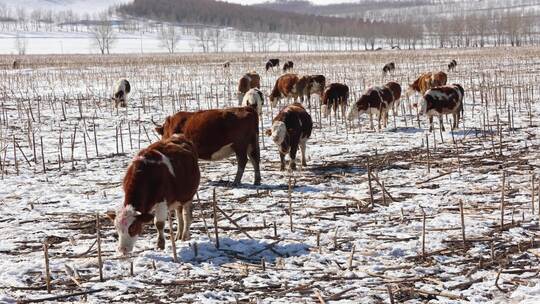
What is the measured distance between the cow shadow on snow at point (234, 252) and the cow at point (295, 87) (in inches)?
585

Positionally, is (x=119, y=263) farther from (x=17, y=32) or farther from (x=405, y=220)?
(x=17, y=32)

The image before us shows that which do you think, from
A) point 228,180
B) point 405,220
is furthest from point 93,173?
point 405,220

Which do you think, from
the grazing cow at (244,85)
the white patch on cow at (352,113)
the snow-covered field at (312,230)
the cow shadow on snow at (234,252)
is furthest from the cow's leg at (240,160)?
the grazing cow at (244,85)

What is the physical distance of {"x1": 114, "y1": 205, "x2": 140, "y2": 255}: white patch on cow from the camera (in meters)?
6.48

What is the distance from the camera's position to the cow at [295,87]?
2227 cm

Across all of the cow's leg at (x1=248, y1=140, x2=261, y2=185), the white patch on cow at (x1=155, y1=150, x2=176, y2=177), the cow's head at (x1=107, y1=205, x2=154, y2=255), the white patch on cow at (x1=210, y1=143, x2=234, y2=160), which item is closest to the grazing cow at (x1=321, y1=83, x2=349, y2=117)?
the cow's leg at (x1=248, y1=140, x2=261, y2=185)

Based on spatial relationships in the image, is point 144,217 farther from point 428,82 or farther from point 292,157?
point 428,82

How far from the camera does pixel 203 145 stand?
10.1 meters

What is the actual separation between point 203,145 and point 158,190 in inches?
130

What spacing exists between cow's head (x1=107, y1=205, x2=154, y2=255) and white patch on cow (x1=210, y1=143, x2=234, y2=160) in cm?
372

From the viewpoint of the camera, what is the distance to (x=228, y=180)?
10984mm

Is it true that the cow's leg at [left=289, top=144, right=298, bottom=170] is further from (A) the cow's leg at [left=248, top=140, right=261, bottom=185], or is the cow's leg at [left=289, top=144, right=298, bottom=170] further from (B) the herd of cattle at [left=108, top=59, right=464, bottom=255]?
(A) the cow's leg at [left=248, top=140, right=261, bottom=185]

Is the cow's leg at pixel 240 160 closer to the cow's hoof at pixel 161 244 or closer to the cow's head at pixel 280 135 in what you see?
the cow's head at pixel 280 135

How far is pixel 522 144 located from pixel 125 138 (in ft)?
30.9
